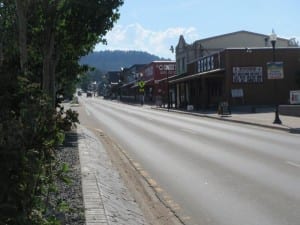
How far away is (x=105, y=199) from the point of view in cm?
820

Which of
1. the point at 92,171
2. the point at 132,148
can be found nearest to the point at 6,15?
the point at 132,148

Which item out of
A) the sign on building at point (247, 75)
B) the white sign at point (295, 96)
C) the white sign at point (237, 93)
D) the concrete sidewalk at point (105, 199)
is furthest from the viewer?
the sign on building at point (247, 75)

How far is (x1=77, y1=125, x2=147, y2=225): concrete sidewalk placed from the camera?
280 inches

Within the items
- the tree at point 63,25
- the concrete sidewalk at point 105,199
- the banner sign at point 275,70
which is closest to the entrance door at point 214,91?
the banner sign at point 275,70

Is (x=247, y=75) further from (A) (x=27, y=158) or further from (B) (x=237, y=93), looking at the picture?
(A) (x=27, y=158)

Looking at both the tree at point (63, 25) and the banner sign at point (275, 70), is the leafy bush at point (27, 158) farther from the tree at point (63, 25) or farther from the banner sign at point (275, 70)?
the banner sign at point (275, 70)

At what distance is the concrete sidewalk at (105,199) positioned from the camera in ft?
23.3

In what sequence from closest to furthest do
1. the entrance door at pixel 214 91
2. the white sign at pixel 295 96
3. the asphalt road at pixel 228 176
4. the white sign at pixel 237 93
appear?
1. the asphalt road at pixel 228 176
2. the white sign at pixel 295 96
3. the white sign at pixel 237 93
4. the entrance door at pixel 214 91

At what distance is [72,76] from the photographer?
28.3 meters

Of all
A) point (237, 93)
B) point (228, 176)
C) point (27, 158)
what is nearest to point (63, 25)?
point (228, 176)

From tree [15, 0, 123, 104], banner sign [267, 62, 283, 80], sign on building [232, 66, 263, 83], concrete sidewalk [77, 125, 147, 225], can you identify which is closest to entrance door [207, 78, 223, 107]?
sign on building [232, 66, 263, 83]

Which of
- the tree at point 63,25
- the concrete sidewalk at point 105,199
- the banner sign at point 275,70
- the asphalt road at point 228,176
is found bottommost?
the asphalt road at point 228,176

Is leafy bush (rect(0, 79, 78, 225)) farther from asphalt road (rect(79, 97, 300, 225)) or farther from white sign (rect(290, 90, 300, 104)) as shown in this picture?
white sign (rect(290, 90, 300, 104))

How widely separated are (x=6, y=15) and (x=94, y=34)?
4212mm
